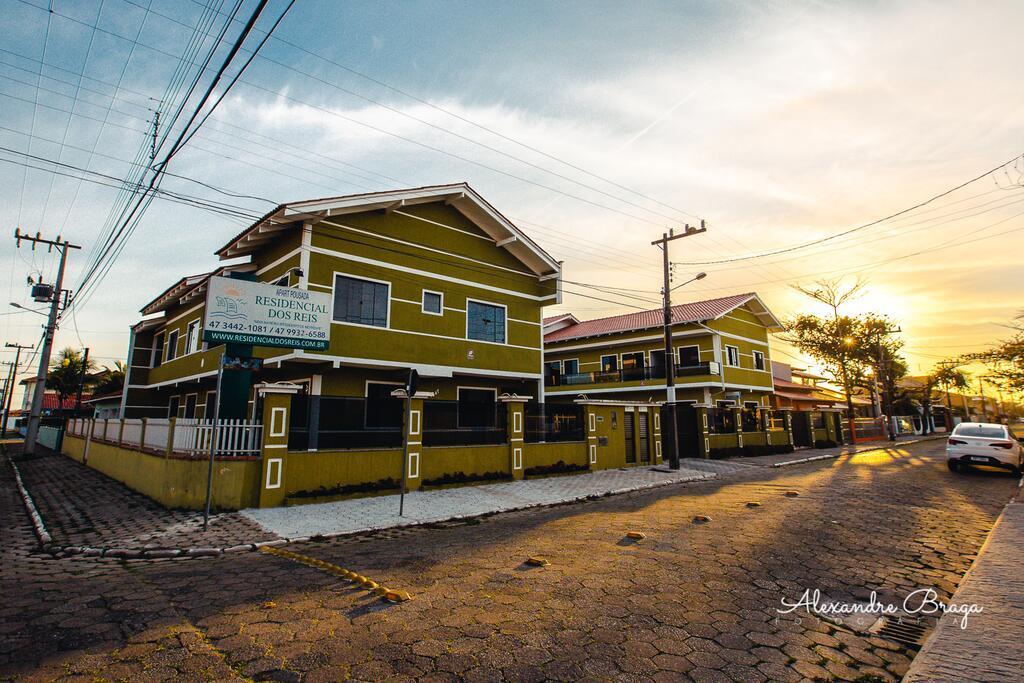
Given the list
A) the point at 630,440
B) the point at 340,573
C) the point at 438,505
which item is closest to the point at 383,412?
the point at 438,505

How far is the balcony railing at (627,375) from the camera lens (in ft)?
98.8

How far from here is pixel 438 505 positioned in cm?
1098

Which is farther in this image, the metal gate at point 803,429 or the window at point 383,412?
the metal gate at point 803,429

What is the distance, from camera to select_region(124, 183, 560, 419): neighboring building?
15.4 m

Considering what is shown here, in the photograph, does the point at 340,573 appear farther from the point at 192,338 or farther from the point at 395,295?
the point at 192,338

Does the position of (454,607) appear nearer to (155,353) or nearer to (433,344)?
(433,344)

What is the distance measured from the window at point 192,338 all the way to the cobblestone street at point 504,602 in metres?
12.1

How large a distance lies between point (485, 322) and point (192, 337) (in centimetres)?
1243

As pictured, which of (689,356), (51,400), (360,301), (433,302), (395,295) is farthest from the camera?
(51,400)

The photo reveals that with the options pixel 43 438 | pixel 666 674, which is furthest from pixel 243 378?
pixel 43 438

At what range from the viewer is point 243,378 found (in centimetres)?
1220

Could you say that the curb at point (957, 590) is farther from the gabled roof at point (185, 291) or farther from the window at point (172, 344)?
the window at point (172, 344)

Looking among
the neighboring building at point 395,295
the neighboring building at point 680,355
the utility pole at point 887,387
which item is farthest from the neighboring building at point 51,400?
the utility pole at point 887,387

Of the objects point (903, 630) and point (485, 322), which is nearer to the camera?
point (903, 630)
